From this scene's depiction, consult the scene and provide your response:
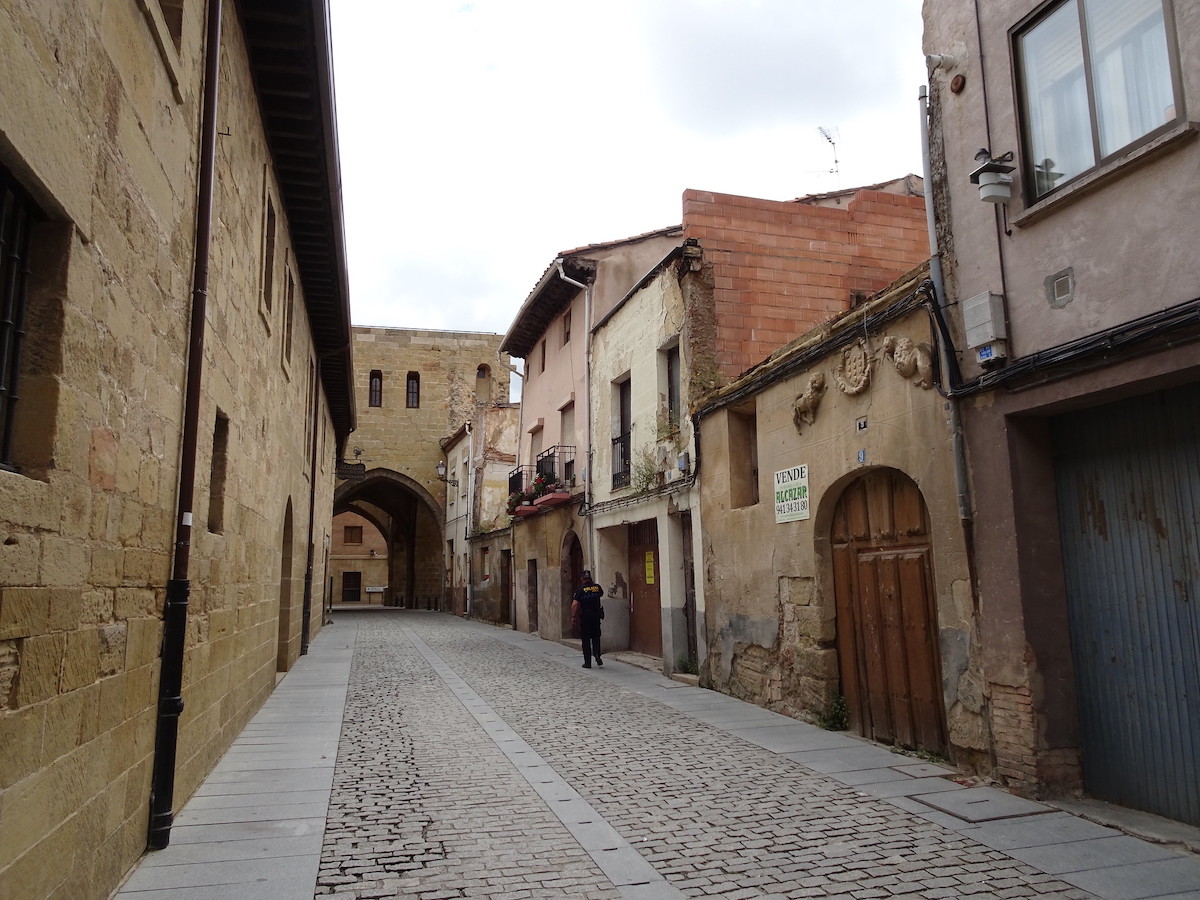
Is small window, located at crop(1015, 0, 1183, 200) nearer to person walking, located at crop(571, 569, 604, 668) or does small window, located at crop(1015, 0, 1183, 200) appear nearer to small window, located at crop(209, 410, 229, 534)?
small window, located at crop(209, 410, 229, 534)

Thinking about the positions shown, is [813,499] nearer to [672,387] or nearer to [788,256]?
[672,387]

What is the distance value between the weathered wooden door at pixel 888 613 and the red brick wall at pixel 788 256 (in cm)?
406

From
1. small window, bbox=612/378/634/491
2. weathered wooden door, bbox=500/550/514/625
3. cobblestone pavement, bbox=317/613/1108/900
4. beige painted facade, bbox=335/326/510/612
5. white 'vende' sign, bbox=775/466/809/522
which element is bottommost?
cobblestone pavement, bbox=317/613/1108/900

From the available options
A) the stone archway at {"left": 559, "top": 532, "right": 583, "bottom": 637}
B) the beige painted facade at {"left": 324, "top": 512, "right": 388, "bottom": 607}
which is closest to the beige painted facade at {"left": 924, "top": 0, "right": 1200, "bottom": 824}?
the stone archway at {"left": 559, "top": 532, "right": 583, "bottom": 637}

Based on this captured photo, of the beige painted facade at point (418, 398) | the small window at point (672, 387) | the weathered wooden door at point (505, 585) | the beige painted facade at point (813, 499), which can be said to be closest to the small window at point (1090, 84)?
the beige painted facade at point (813, 499)

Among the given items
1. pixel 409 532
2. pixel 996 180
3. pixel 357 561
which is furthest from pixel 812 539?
pixel 357 561

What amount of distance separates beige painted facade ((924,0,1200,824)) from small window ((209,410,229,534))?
5.18m

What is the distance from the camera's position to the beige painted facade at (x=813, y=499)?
604 cm

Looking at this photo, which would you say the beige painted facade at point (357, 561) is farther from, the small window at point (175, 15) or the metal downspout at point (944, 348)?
the small window at point (175, 15)

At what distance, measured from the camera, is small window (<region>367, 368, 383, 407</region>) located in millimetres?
33531

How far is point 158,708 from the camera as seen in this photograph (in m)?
4.48

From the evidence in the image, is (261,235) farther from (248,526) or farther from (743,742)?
(743,742)

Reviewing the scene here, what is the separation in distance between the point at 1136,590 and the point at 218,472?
5969mm

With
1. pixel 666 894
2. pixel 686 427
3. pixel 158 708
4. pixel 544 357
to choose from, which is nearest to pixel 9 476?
pixel 158 708
